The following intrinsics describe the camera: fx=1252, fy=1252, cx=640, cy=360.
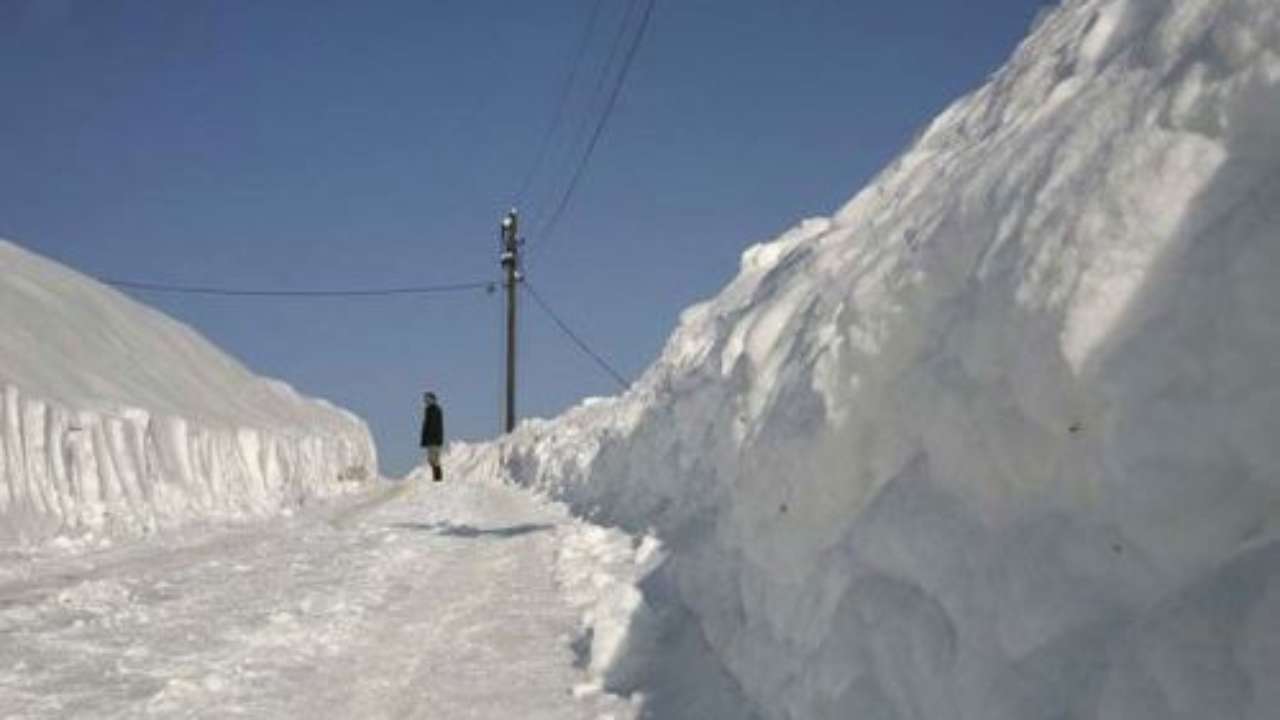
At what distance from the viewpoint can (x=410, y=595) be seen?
8.48m

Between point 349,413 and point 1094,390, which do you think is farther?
point 349,413

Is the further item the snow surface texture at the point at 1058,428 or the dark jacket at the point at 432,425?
the dark jacket at the point at 432,425

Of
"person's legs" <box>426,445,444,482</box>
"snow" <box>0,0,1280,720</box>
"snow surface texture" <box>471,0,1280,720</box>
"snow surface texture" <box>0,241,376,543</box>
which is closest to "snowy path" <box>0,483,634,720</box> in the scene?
"snow" <box>0,0,1280,720</box>

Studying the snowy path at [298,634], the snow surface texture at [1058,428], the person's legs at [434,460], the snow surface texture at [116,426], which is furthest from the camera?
the person's legs at [434,460]

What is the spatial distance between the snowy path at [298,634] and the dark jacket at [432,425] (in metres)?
17.5

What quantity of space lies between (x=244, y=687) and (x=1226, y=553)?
4620 mm

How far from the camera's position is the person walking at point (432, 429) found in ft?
95.5

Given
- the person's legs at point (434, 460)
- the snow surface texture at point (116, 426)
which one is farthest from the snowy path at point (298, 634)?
the person's legs at point (434, 460)

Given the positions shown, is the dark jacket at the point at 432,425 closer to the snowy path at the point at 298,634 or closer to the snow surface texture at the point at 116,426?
the snow surface texture at the point at 116,426

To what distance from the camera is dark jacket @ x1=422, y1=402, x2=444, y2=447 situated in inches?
1153

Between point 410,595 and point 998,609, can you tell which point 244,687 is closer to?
point 410,595

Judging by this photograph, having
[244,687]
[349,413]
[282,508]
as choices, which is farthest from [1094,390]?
[349,413]

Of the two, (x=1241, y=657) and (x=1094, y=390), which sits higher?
(x=1094, y=390)

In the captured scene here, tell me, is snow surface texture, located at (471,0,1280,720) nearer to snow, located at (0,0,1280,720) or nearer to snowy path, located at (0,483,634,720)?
snow, located at (0,0,1280,720)
